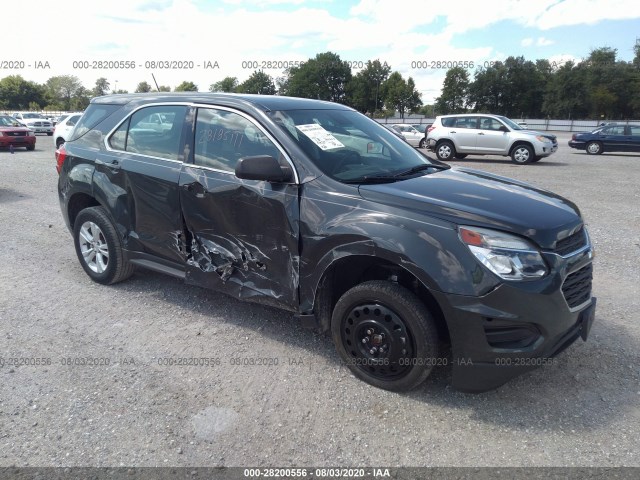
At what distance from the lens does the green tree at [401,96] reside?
220 ft

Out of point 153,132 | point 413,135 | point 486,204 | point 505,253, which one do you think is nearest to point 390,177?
point 486,204

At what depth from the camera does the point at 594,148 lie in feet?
77.0

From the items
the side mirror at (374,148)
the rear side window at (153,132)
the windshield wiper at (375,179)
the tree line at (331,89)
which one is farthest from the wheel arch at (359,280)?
the tree line at (331,89)

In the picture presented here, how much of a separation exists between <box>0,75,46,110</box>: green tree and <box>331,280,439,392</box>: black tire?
284 ft

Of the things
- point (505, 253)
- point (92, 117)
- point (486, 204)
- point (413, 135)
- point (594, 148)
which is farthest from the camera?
point (413, 135)

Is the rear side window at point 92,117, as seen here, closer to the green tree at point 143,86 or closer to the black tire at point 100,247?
the black tire at point 100,247

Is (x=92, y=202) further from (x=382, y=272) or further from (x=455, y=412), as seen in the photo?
(x=455, y=412)

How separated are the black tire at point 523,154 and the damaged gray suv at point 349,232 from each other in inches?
605

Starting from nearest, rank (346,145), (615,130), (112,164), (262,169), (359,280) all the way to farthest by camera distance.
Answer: (262,169) < (359,280) < (346,145) < (112,164) < (615,130)

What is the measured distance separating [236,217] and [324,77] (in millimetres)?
63160

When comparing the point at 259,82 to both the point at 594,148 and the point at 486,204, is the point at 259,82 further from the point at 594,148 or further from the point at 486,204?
the point at 486,204

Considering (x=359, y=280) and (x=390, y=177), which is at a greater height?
(x=390, y=177)

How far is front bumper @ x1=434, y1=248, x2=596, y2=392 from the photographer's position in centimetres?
294

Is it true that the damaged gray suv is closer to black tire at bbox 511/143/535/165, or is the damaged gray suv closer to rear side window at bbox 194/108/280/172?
rear side window at bbox 194/108/280/172
